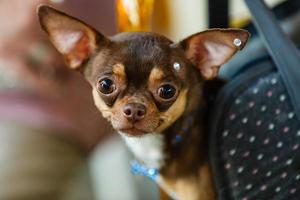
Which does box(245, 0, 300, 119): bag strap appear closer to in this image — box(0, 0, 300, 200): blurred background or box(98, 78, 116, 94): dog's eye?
box(98, 78, 116, 94): dog's eye

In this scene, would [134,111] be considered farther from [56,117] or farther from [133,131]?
[56,117]

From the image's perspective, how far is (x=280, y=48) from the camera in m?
0.81

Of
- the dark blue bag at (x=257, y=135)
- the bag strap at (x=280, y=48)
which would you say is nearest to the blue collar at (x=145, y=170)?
the dark blue bag at (x=257, y=135)

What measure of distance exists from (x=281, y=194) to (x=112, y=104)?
0.99 feet

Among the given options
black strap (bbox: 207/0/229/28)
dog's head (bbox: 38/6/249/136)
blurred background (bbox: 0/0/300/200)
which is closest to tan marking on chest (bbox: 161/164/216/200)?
dog's head (bbox: 38/6/249/136)

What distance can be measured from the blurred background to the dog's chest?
426 mm

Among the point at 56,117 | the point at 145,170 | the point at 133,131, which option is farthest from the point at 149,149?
the point at 56,117

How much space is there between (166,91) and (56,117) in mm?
749

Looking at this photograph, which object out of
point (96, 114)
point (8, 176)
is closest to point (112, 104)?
point (8, 176)

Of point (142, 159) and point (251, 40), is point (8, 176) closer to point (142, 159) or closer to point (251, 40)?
point (142, 159)

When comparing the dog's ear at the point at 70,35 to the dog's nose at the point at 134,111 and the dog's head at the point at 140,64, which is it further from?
the dog's nose at the point at 134,111

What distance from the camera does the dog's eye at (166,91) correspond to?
2.62 feet

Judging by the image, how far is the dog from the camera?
79 cm

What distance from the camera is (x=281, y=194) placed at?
877mm
